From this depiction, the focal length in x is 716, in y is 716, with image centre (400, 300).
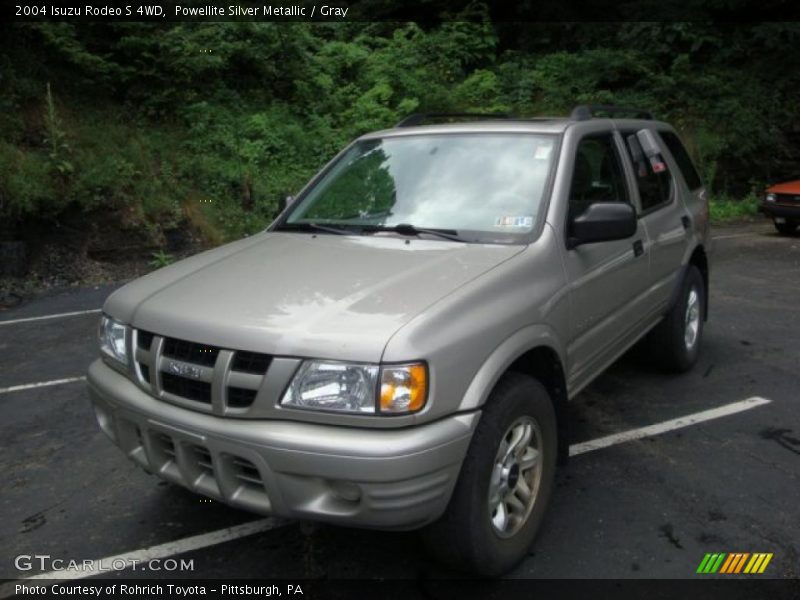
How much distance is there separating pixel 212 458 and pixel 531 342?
4.31ft

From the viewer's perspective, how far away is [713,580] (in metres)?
2.85

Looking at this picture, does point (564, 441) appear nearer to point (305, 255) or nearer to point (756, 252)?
point (305, 255)

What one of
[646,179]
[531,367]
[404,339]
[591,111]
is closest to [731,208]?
[646,179]

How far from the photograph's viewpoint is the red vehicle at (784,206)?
11.9 metres

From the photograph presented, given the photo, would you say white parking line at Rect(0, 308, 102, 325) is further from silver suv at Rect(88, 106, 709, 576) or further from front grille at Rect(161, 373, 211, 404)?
front grille at Rect(161, 373, 211, 404)

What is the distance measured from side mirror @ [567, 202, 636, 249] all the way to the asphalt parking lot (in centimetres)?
127

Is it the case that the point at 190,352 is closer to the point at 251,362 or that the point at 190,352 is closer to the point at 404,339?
the point at 251,362

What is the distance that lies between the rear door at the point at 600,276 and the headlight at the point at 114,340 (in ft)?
6.46

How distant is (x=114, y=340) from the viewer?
3051mm

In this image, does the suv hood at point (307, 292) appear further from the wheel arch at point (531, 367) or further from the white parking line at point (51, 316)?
the white parking line at point (51, 316)

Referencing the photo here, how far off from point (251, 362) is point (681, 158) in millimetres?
4155

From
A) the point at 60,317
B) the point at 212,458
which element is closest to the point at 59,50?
the point at 60,317

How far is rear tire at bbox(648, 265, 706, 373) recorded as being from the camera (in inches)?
194

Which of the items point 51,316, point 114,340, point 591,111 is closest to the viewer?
point 114,340
